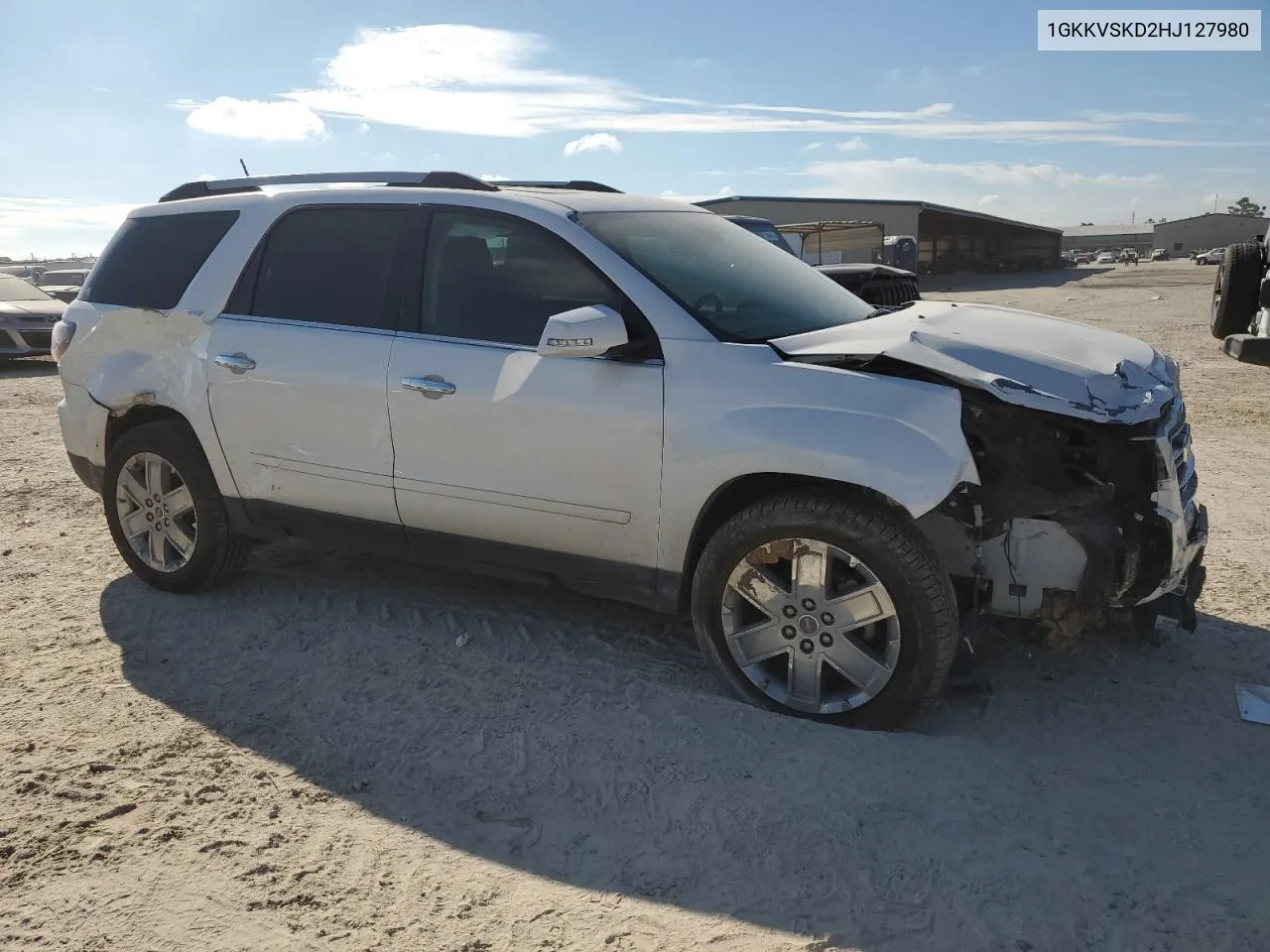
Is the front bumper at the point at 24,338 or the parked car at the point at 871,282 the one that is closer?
the parked car at the point at 871,282

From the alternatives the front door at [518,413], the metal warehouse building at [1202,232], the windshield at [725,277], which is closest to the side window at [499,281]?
the front door at [518,413]

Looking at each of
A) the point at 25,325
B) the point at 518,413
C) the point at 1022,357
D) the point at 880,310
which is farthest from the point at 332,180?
the point at 25,325

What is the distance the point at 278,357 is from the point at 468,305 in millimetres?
936

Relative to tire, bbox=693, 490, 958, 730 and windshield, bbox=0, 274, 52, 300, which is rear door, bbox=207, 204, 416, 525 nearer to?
tire, bbox=693, 490, 958, 730

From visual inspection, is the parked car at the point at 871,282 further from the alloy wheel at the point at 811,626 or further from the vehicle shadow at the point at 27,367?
the vehicle shadow at the point at 27,367

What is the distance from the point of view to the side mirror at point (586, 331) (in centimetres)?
351

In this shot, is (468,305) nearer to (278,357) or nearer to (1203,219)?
(278,357)

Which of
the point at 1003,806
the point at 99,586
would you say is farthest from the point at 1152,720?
the point at 99,586

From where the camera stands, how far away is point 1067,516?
11.1ft

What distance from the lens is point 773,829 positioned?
2959 millimetres

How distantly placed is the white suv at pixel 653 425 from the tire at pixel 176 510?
2 centimetres

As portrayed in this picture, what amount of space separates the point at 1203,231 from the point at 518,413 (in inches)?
4519

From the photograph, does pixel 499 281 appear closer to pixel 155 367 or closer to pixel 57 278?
pixel 155 367

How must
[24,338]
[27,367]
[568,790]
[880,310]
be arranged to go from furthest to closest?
[27,367] → [24,338] → [880,310] → [568,790]
